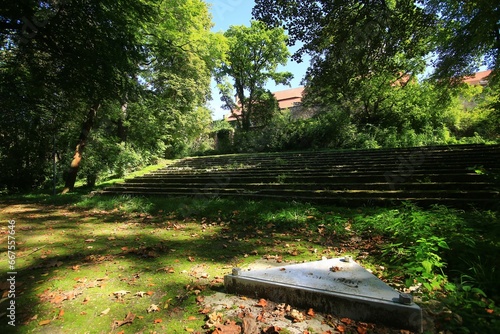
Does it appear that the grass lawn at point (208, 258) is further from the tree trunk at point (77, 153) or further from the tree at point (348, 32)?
the tree trunk at point (77, 153)

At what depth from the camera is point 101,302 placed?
282cm

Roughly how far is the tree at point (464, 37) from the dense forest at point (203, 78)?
0.07 meters

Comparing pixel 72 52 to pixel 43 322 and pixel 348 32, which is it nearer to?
pixel 43 322

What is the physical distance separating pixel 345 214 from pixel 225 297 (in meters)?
3.98

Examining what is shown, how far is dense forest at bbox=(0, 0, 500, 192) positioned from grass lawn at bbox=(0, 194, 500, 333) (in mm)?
4570

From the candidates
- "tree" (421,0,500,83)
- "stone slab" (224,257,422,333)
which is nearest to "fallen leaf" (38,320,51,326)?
"stone slab" (224,257,422,333)

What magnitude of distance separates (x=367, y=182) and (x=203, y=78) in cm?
1948

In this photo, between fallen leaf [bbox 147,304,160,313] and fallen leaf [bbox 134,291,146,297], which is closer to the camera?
fallen leaf [bbox 147,304,160,313]

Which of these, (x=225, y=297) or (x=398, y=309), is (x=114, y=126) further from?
(x=398, y=309)

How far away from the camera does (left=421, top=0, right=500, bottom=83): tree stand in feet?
31.9

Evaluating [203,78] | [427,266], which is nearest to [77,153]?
[203,78]

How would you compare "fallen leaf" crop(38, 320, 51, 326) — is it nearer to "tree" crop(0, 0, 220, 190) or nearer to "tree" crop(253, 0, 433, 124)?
"tree" crop(0, 0, 220, 190)

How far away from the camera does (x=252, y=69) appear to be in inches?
1346

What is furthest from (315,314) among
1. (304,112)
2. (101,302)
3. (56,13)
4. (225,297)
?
(304,112)
